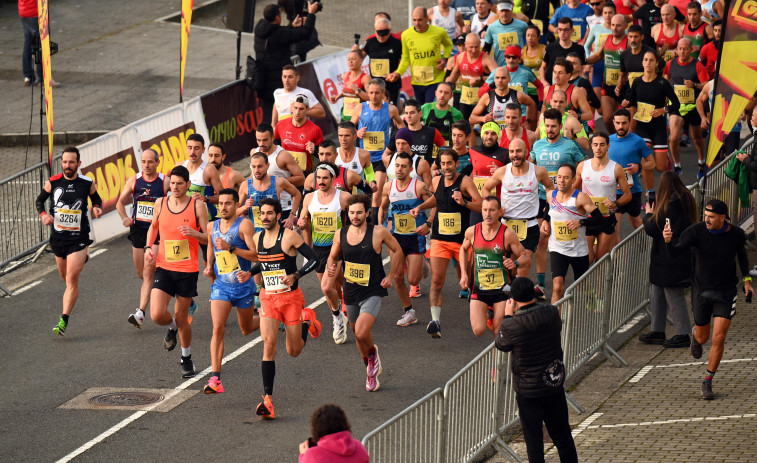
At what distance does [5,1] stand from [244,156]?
1242 centimetres

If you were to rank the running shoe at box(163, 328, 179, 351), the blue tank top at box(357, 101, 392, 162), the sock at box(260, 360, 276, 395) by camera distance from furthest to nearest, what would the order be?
1. the blue tank top at box(357, 101, 392, 162)
2. the running shoe at box(163, 328, 179, 351)
3. the sock at box(260, 360, 276, 395)

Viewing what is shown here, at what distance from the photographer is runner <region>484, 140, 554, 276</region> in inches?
549

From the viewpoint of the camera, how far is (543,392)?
31.3 ft

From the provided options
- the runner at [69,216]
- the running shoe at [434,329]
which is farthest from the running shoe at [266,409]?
the runner at [69,216]

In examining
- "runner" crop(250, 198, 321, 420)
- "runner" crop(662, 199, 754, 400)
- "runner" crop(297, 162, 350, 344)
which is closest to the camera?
"runner" crop(662, 199, 754, 400)

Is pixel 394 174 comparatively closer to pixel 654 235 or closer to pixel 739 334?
pixel 654 235

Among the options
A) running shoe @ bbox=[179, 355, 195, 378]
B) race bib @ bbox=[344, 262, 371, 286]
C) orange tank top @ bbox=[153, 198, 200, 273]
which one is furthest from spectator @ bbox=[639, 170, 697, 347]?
running shoe @ bbox=[179, 355, 195, 378]

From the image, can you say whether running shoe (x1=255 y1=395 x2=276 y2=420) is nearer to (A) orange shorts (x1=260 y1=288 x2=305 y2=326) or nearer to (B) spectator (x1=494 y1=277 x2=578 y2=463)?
(A) orange shorts (x1=260 y1=288 x2=305 y2=326)

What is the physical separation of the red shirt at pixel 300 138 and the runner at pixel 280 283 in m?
4.54

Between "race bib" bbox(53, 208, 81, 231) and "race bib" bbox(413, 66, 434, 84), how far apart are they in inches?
278

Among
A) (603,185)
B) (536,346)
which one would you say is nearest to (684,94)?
(603,185)

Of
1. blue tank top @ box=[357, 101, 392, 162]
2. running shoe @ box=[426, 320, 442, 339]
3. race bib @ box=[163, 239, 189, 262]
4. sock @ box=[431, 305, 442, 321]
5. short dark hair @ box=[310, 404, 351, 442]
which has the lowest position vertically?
running shoe @ box=[426, 320, 442, 339]

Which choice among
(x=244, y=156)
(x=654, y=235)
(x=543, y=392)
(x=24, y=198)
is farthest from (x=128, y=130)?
(x=543, y=392)

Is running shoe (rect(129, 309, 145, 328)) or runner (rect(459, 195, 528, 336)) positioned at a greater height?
runner (rect(459, 195, 528, 336))
